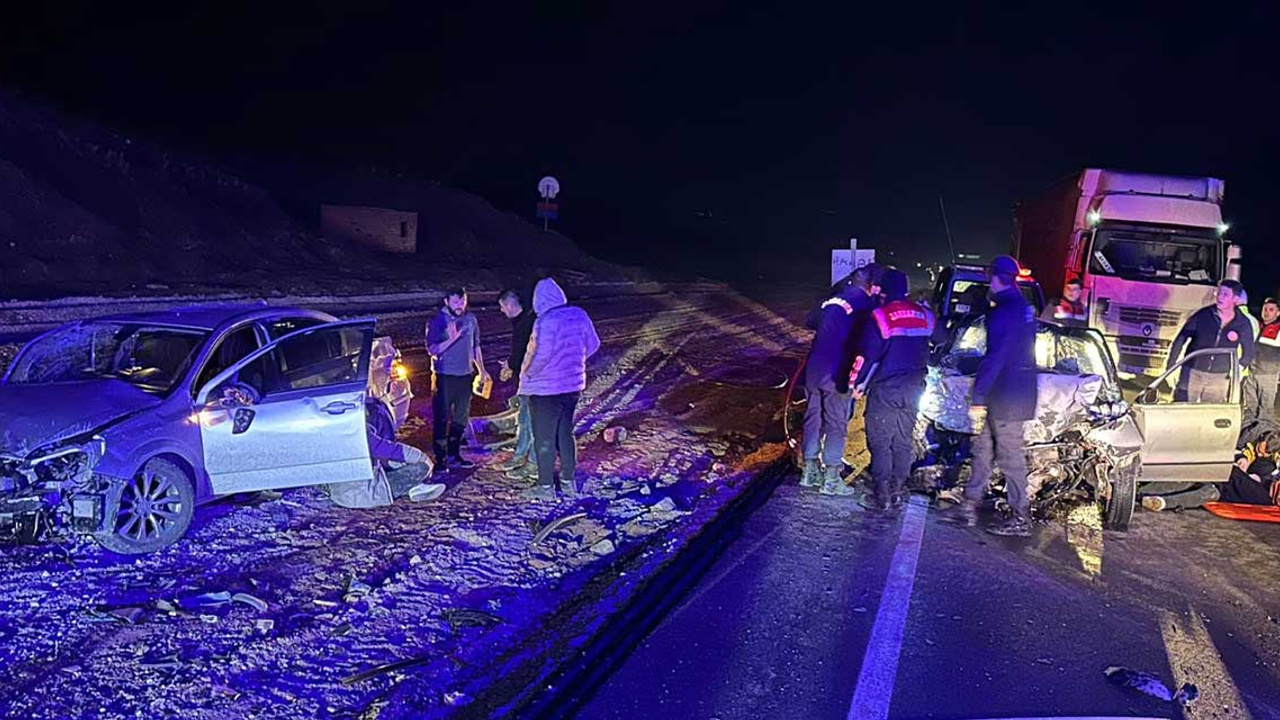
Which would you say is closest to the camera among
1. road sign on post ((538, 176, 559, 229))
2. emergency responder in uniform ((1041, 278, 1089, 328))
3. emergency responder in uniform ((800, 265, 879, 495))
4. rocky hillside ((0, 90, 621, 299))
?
emergency responder in uniform ((800, 265, 879, 495))

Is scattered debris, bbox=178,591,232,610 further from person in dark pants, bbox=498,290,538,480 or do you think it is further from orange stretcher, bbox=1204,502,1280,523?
orange stretcher, bbox=1204,502,1280,523

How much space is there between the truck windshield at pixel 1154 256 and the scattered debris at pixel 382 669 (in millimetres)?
13372

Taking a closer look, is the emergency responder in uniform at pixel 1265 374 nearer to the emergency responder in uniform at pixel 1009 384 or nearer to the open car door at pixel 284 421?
the emergency responder in uniform at pixel 1009 384

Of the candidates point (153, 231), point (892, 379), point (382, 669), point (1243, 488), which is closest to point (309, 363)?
point (382, 669)

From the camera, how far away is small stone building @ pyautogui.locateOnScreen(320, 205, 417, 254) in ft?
125

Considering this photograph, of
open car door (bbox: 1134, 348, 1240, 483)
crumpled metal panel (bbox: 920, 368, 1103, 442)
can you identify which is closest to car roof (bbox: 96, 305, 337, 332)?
crumpled metal panel (bbox: 920, 368, 1103, 442)

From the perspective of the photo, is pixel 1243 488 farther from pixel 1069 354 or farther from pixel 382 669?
pixel 382 669

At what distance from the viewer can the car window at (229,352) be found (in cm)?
632

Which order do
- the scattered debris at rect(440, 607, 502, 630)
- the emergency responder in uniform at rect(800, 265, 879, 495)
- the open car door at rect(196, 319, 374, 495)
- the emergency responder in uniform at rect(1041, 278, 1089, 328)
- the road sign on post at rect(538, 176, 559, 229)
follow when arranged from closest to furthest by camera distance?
1. the scattered debris at rect(440, 607, 502, 630)
2. the open car door at rect(196, 319, 374, 495)
3. the emergency responder in uniform at rect(800, 265, 879, 495)
4. the emergency responder in uniform at rect(1041, 278, 1089, 328)
5. the road sign on post at rect(538, 176, 559, 229)

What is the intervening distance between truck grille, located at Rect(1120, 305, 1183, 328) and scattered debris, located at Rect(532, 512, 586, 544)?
36.8ft

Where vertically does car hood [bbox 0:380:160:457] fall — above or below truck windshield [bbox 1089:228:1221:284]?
below

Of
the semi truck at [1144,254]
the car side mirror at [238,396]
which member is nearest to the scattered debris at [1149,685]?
the car side mirror at [238,396]

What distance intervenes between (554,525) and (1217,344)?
6.19 meters

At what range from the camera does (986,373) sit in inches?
273
